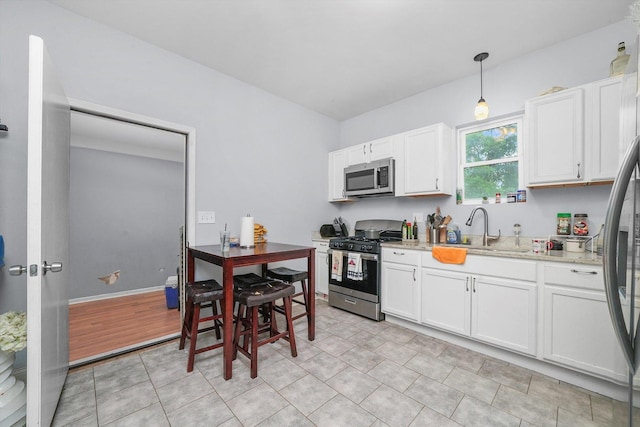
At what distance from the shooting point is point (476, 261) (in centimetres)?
224

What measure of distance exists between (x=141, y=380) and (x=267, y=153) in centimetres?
250

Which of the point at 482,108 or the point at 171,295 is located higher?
the point at 482,108

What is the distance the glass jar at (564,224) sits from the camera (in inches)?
87.9

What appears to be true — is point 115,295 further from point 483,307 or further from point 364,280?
point 483,307

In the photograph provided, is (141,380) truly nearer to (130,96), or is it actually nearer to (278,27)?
(130,96)

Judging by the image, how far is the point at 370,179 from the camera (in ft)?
11.3

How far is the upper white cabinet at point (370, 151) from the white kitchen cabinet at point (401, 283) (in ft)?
4.26

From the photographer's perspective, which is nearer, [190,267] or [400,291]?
[190,267]

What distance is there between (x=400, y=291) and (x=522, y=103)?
87.0 inches

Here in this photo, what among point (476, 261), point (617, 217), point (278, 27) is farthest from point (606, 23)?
point (278, 27)

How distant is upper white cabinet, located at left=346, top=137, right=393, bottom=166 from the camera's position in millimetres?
3367

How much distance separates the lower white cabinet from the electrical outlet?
2.22 m

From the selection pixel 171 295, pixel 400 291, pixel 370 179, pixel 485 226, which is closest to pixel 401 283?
pixel 400 291

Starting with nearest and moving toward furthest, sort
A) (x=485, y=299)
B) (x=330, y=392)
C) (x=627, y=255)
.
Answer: (x=627, y=255)
(x=330, y=392)
(x=485, y=299)
